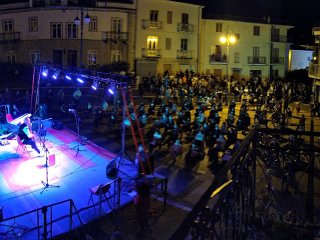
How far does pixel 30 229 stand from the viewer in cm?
1057

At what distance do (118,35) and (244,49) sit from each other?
661 inches

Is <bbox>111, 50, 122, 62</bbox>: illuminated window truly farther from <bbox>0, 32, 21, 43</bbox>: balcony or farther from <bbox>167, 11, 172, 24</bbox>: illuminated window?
<bbox>0, 32, 21, 43</bbox>: balcony

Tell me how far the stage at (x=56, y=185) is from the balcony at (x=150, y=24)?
2505 cm

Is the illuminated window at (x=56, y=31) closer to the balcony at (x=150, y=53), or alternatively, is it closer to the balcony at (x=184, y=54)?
the balcony at (x=150, y=53)

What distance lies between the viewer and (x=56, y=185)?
14312 millimetres

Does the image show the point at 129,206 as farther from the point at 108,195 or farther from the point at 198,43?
the point at 198,43

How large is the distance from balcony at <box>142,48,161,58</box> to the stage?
79.0 feet

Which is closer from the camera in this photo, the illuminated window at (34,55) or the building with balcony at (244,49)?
the illuminated window at (34,55)

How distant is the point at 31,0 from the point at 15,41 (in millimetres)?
4336

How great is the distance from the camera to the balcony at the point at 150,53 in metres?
43.4

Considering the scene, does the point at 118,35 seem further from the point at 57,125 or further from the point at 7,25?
the point at 57,125

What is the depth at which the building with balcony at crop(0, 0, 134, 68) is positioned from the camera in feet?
136

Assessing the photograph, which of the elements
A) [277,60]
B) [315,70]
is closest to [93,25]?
[315,70]

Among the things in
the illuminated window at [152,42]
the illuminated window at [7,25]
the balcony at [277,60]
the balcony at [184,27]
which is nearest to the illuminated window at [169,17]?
the balcony at [184,27]
